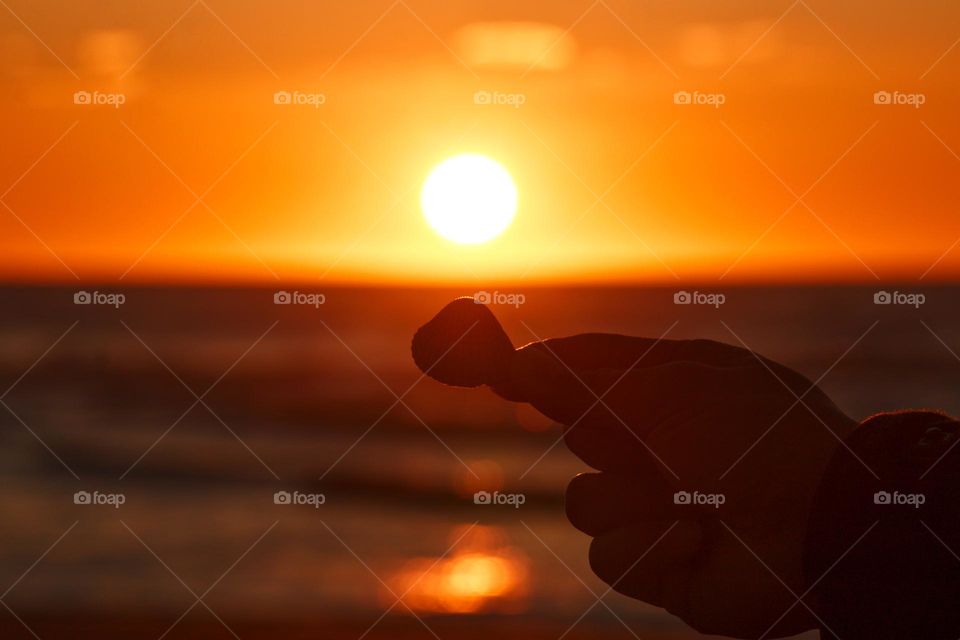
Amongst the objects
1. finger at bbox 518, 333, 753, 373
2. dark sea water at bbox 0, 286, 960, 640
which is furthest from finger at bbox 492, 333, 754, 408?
dark sea water at bbox 0, 286, 960, 640

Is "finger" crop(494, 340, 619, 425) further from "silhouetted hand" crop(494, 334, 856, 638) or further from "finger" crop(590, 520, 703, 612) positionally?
"finger" crop(590, 520, 703, 612)

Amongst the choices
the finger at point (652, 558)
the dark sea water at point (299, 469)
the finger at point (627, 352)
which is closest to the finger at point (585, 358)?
the finger at point (627, 352)

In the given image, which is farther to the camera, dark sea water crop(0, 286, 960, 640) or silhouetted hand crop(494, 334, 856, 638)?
dark sea water crop(0, 286, 960, 640)

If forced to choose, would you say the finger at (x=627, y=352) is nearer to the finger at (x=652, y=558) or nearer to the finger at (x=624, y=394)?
the finger at (x=624, y=394)

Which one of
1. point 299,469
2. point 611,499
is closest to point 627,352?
point 611,499

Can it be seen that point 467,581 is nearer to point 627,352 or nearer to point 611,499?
point 611,499

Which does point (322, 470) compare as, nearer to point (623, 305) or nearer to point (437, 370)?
point (437, 370)

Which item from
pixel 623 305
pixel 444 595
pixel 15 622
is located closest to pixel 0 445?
pixel 15 622
